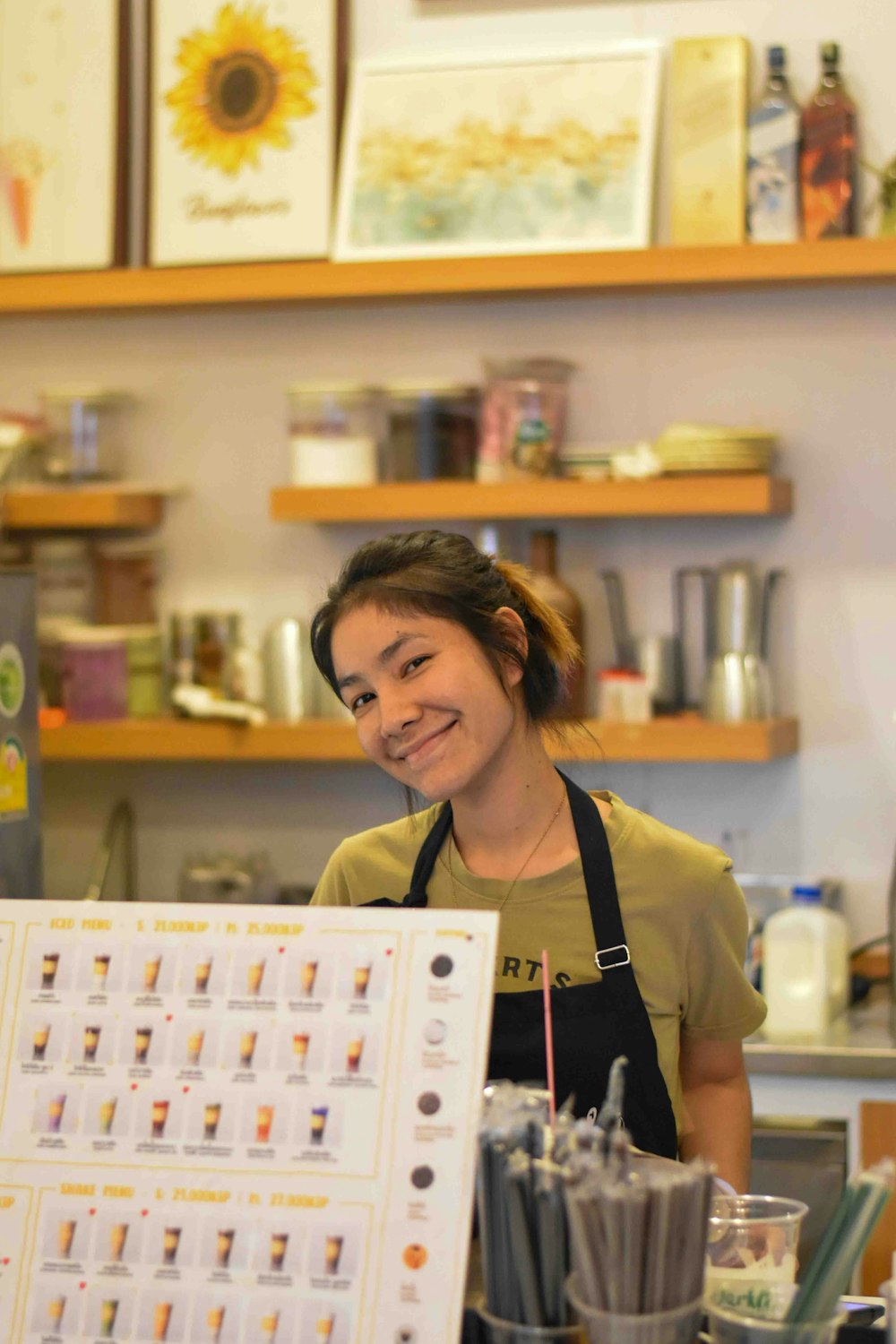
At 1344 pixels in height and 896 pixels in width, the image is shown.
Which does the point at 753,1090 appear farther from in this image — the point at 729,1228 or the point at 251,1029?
the point at 251,1029

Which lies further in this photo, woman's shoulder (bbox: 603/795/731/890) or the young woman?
woman's shoulder (bbox: 603/795/731/890)

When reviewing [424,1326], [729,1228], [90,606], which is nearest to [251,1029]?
[424,1326]

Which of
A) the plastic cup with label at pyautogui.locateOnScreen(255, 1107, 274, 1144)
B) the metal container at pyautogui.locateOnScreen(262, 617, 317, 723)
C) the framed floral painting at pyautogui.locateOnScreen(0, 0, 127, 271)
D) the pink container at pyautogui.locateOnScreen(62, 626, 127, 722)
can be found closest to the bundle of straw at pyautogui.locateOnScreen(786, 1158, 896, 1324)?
the plastic cup with label at pyautogui.locateOnScreen(255, 1107, 274, 1144)

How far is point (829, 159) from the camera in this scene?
10.3 ft

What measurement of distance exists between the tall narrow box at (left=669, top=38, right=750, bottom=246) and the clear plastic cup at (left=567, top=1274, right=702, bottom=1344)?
2474 mm

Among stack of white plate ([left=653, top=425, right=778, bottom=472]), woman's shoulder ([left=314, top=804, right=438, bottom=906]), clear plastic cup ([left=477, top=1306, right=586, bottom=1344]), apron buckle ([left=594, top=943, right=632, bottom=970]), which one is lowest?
clear plastic cup ([left=477, top=1306, right=586, bottom=1344])

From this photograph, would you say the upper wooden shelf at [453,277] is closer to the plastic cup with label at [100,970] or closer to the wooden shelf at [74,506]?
the wooden shelf at [74,506]

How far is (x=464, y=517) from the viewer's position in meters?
3.31

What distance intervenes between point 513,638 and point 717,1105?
56 centimetres

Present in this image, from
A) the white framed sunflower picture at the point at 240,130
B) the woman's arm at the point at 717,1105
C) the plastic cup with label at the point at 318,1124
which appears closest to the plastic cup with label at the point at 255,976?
the plastic cup with label at the point at 318,1124

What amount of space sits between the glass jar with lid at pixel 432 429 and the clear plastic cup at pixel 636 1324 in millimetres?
2372

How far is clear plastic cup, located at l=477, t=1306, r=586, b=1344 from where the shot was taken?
1103 mm

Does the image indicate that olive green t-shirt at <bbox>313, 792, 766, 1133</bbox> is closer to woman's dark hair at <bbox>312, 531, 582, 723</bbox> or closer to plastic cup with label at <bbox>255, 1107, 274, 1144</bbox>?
woman's dark hair at <bbox>312, 531, 582, 723</bbox>

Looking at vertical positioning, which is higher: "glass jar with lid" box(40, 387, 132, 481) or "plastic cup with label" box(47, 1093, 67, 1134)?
"glass jar with lid" box(40, 387, 132, 481)
